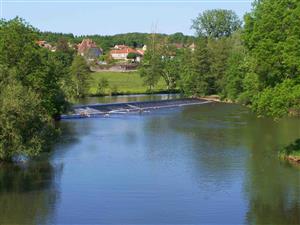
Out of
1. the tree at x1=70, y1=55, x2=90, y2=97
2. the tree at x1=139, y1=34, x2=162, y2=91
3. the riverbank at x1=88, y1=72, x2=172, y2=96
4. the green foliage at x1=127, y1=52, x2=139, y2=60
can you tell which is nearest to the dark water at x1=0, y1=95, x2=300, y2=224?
the tree at x1=70, y1=55, x2=90, y2=97

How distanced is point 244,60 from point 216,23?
5430 cm

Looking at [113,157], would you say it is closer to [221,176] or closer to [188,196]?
[221,176]

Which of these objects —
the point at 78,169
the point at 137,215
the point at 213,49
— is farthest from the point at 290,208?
the point at 213,49

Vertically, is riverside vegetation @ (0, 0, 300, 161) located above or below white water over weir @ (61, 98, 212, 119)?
above

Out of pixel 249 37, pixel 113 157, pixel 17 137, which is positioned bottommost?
pixel 113 157

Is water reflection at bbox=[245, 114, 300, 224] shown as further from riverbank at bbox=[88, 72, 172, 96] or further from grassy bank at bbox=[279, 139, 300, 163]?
riverbank at bbox=[88, 72, 172, 96]

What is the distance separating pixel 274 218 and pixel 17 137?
41.6 feet

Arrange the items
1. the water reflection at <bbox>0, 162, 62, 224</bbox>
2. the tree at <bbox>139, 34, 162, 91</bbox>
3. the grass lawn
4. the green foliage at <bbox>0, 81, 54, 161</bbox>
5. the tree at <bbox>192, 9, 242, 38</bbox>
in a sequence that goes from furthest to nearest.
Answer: the tree at <bbox>192, 9, 242, 38</bbox>
the tree at <bbox>139, 34, 162, 91</bbox>
the grass lawn
the green foliage at <bbox>0, 81, 54, 161</bbox>
the water reflection at <bbox>0, 162, 62, 224</bbox>

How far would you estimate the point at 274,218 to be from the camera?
79.2 ft

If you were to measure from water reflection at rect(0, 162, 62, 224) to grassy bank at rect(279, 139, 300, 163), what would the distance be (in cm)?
1287

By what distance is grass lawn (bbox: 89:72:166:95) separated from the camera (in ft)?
292

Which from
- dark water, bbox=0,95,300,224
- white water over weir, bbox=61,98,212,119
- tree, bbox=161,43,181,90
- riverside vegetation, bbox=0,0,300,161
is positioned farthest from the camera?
tree, bbox=161,43,181,90

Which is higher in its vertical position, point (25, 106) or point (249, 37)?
point (249, 37)

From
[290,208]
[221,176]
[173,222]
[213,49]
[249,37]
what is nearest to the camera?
[173,222]
